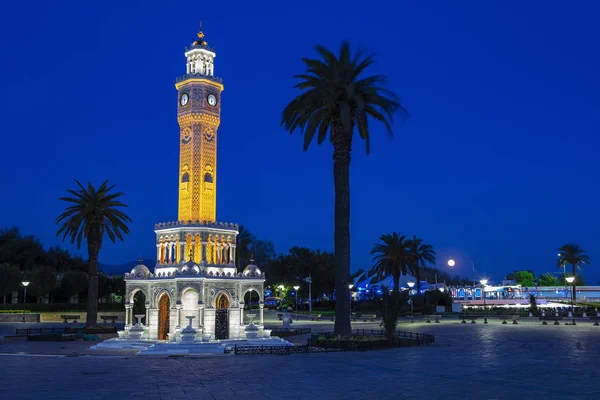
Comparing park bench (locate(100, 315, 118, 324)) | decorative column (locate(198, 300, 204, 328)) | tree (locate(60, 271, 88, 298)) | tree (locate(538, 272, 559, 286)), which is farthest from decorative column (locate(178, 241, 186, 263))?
tree (locate(538, 272, 559, 286))

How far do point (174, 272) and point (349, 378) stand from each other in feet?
61.4

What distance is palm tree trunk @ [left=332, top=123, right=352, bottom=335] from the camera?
3105cm

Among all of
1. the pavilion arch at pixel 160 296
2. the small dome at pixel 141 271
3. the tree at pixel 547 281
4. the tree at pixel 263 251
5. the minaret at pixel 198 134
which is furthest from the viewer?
the tree at pixel 547 281

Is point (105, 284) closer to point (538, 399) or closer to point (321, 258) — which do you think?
point (321, 258)

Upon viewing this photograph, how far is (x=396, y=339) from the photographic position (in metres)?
32.0

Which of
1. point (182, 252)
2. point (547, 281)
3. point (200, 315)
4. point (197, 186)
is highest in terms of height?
point (197, 186)

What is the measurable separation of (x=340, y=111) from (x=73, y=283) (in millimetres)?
59751

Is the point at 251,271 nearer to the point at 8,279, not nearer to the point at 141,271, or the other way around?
the point at 141,271

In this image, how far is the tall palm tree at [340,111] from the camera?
103ft

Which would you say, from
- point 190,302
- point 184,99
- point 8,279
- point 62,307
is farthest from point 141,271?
point 8,279

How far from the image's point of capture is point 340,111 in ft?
103

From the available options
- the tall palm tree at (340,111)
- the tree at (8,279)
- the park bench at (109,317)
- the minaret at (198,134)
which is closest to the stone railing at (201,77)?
the minaret at (198,134)

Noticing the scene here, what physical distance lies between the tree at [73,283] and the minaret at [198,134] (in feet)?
155

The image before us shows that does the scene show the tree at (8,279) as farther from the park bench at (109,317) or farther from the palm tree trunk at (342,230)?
the palm tree trunk at (342,230)
